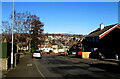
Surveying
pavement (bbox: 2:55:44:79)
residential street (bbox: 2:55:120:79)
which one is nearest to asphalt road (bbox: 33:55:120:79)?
residential street (bbox: 2:55:120:79)

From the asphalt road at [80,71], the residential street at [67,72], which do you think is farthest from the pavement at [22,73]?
the asphalt road at [80,71]

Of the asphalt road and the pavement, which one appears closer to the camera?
the asphalt road

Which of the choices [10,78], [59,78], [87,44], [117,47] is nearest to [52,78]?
[59,78]

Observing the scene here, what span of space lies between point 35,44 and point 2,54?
55.8 meters

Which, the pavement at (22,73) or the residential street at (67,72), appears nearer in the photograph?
the residential street at (67,72)

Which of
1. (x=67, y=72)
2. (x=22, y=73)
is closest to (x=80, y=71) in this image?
(x=67, y=72)

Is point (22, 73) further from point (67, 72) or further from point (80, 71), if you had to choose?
point (80, 71)

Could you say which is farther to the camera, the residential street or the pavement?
the pavement

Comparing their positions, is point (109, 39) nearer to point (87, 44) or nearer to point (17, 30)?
point (87, 44)

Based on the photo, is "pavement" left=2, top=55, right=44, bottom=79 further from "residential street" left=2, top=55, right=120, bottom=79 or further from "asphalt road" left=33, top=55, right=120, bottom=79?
"asphalt road" left=33, top=55, right=120, bottom=79

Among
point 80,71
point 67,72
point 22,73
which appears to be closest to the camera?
point 22,73

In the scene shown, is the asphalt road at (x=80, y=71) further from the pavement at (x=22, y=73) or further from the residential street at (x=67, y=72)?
the pavement at (x=22, y=73)

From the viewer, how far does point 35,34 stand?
7100 cm

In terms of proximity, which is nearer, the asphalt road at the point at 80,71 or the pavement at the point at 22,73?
the asphalt road at the point at 80,71
